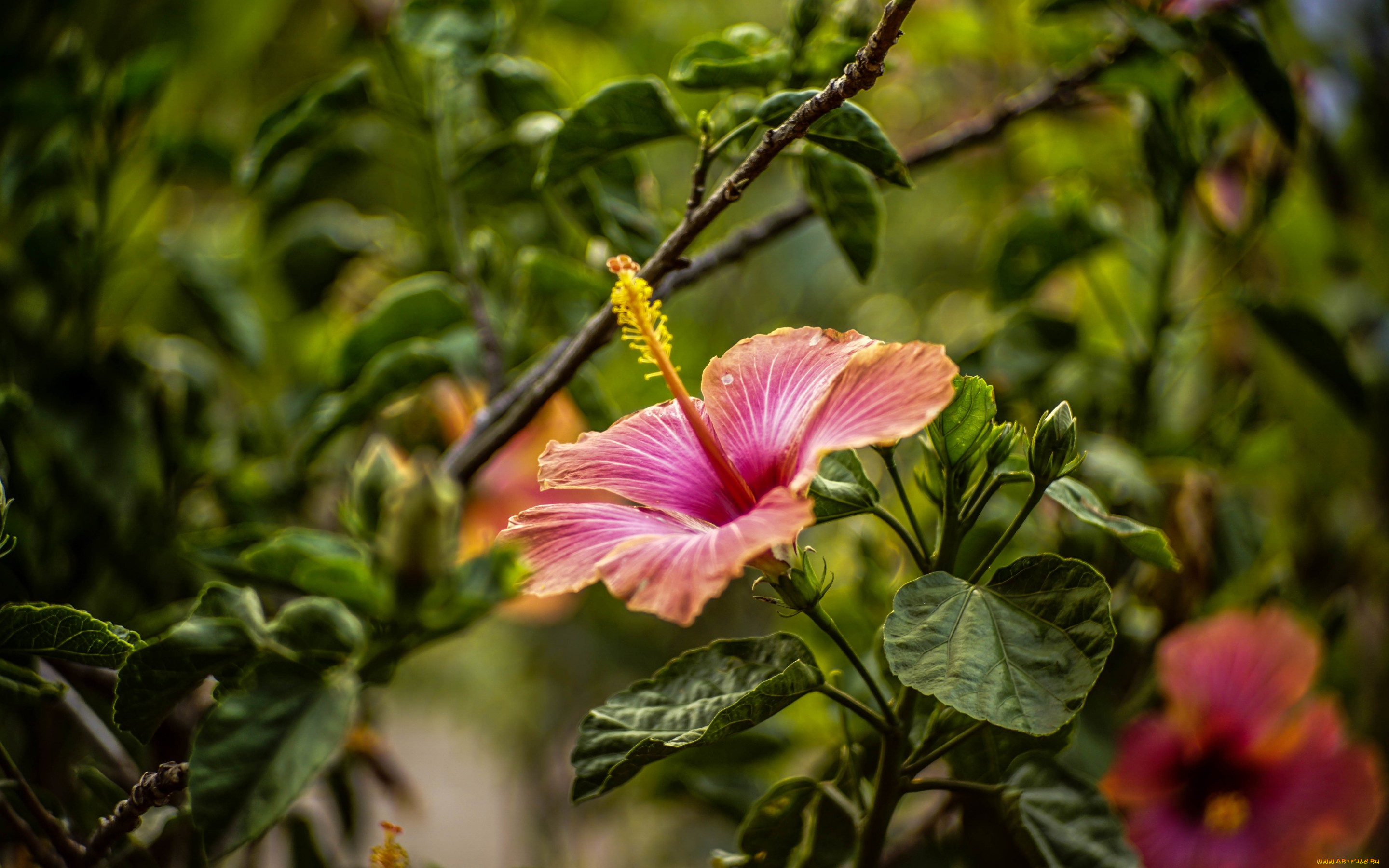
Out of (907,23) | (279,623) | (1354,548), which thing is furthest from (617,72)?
(1354,548)

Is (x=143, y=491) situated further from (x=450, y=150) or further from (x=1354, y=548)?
(x=1354, y=548)

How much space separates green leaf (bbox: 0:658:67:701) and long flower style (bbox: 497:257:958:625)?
0.30m

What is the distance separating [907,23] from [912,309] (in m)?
0.53

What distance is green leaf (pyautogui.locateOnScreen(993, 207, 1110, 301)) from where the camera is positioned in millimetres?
874

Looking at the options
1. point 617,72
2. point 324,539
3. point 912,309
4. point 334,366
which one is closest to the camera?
point 324,539

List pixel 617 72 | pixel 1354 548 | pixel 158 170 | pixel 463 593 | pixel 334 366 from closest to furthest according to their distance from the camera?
pixel 463 593 < pixel 334 366 < pixel 158 170 < pixel 1354 548 < pixel 617 72

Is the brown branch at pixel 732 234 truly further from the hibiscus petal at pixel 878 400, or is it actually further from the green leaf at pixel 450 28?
the green leaf at pixel 450 28

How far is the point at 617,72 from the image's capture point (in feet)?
4.29

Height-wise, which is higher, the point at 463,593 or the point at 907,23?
the point at 907,23

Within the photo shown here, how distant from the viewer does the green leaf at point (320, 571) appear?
0.47 metres

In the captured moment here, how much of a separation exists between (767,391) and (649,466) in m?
0.09

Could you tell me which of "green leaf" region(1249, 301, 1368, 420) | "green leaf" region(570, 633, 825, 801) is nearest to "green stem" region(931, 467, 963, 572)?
"green leaf" region(570, 633, 825, 801)

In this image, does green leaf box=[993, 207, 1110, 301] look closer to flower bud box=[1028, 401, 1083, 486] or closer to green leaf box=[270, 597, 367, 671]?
flower bud box=[1028, 401, 1083, 486]

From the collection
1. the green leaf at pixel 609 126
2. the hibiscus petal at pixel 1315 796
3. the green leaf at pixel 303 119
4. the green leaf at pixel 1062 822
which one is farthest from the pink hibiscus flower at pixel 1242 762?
the green leaf at pixel 303 119
